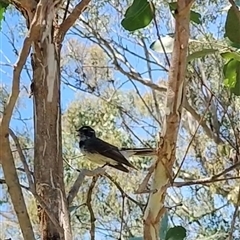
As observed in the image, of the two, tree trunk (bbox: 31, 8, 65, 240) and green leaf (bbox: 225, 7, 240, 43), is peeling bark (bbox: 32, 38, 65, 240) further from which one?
green leaf (bbox: 225, 7, 240, 43)

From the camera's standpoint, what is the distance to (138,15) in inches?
30.2

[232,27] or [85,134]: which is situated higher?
[85,134]

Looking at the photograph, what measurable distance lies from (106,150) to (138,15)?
1.85 meters

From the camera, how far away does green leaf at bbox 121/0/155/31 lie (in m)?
0.75

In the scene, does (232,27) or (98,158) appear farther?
(98,158)

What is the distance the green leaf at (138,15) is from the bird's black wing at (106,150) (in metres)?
1.67

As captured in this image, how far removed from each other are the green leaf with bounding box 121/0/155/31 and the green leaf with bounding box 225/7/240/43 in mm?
95

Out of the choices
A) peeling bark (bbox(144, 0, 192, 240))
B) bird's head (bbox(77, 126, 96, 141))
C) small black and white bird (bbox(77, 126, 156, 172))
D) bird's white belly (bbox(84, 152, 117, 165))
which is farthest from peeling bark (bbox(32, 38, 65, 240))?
bird's head (bbox(77, 126, 96, 141))

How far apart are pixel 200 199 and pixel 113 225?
75 centimetres

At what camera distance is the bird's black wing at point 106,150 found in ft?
8.07

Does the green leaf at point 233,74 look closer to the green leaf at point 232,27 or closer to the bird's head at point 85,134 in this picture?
the green leaf at point 232,27

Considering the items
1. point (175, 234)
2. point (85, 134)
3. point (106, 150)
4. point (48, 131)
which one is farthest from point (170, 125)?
point (85, 134)

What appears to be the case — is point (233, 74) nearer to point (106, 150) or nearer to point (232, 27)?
point (232, 27)

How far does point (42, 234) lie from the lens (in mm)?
937
